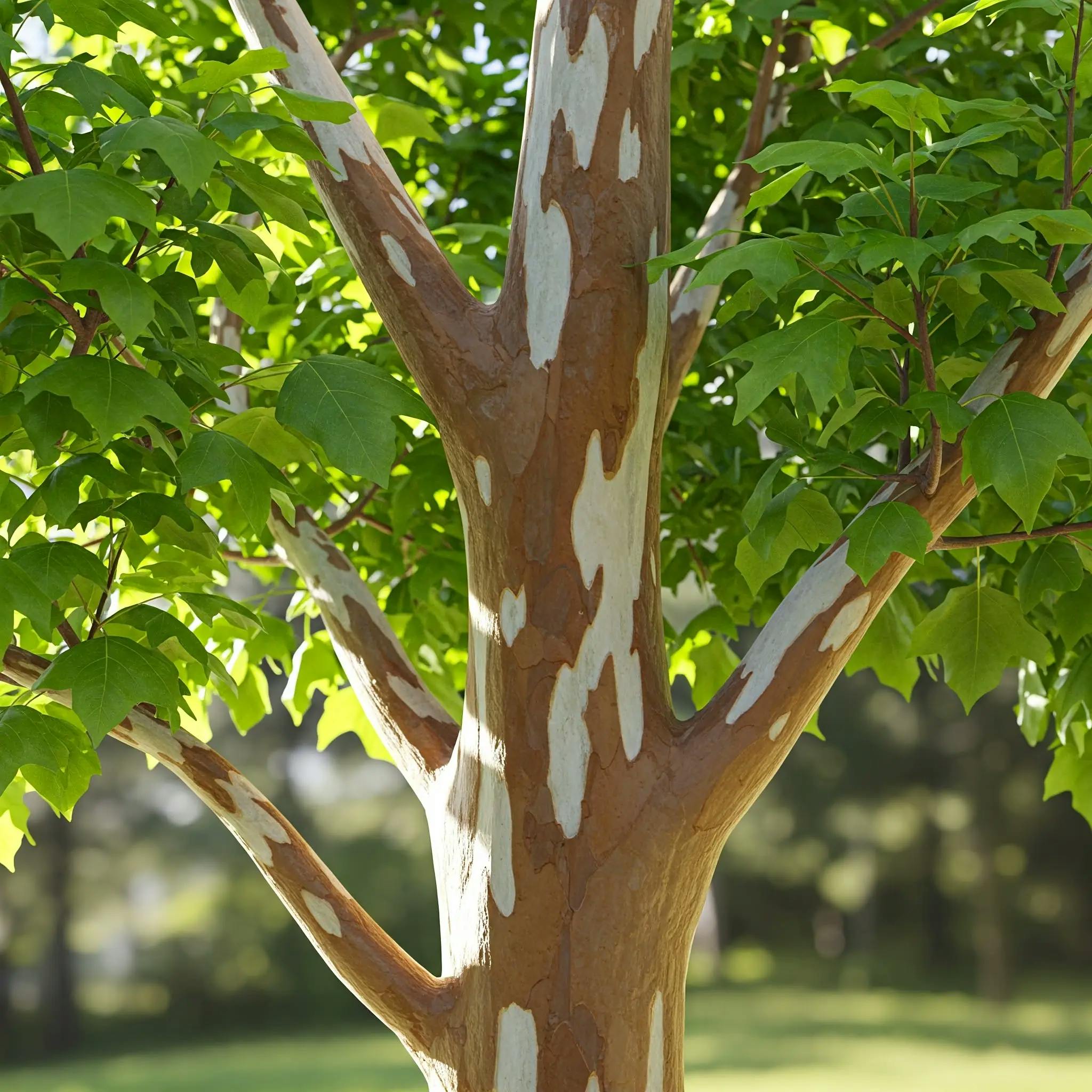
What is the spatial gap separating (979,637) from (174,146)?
0.86m

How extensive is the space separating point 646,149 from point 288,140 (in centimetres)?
38

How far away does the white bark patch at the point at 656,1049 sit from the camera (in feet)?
3.40

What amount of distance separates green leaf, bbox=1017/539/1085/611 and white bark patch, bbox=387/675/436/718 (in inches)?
24.3

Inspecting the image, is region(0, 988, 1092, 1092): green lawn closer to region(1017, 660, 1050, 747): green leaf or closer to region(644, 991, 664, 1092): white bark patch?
region(1017, 660, 1050, 747): green leaf

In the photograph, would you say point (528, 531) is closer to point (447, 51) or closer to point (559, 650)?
point (559, 650)

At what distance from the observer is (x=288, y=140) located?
0.87 m

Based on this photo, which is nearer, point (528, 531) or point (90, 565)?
point (90, 565)

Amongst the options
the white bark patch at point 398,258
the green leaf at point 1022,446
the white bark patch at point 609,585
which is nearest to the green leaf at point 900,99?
the green leaf at point 1022,446

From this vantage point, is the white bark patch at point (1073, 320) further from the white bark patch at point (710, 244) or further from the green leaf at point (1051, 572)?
the white bark patch at point (710, 244)

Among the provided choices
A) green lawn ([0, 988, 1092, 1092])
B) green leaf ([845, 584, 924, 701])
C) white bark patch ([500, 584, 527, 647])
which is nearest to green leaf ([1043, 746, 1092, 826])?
green leaf ([845, 584, 924, 701])

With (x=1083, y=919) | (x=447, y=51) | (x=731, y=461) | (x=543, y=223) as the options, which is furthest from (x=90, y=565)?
(x=1083, y=919)

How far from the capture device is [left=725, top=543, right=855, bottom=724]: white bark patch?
3.30 ft

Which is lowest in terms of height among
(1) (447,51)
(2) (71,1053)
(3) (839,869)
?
(2) (71,1053)

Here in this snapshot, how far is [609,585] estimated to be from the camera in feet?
3.45
